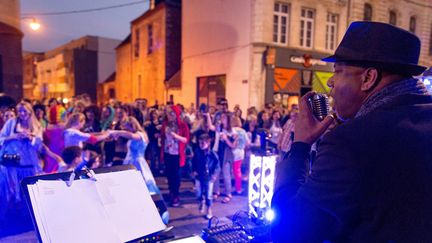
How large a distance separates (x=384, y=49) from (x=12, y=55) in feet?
37.8

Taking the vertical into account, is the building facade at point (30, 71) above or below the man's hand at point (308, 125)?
Answer: above

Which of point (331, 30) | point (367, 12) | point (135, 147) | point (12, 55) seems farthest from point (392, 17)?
point (12, 55)

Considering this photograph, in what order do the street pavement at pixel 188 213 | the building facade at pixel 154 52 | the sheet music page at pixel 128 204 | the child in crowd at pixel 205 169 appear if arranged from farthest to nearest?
Answer: the building facade at pixel 154 52 < the child in crowd at pixel 205 169 < the street pavement at pixel 188 213 < the sheet music page at pixel 128 204

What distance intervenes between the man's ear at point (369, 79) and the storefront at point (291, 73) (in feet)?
43.7

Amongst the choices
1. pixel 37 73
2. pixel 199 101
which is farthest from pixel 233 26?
pixel 37 73

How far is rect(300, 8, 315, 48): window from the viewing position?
15156mm

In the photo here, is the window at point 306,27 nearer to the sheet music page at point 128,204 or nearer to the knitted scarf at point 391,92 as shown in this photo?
the sheet music page at point 128,204

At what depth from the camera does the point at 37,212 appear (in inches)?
51.9

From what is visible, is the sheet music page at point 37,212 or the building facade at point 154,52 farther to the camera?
the building facade at point 154,52

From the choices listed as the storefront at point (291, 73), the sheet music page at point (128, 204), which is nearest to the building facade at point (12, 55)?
the sheet music page at point (128, 204)

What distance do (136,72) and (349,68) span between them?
2559 centimetres

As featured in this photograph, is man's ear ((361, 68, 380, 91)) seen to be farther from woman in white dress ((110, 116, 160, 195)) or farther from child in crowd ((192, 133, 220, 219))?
child in crowd ((192, 133, 220, 219))

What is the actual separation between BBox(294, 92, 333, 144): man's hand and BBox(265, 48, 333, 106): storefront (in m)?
13.2

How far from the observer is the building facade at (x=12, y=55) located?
9.10 meters
